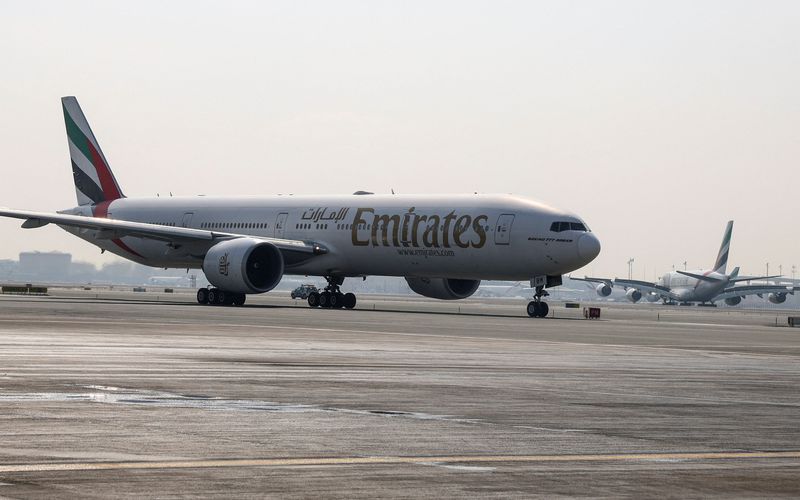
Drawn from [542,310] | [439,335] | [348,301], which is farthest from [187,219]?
[439,335]

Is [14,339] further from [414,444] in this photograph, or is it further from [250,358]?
[414,444]

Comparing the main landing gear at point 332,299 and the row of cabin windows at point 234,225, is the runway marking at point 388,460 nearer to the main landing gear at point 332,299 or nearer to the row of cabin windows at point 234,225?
the main landing gear at point 332,299

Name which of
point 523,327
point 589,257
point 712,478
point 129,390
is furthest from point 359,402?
point 589,257

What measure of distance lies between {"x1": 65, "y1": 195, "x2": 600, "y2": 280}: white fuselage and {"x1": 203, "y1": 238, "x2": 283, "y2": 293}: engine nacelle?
3766 millimetres

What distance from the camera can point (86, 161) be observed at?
69.9 meters

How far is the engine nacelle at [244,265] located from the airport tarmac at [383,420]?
87.1 feet

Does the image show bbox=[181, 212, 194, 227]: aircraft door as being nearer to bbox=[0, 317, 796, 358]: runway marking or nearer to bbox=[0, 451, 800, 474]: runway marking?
bbox=[0, 317, 796, 358]: runway marking

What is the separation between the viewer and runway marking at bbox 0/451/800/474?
1005cm

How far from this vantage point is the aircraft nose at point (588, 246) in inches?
2094

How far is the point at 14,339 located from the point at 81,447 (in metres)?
16.0

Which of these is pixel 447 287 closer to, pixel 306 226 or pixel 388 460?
pixel 306 226

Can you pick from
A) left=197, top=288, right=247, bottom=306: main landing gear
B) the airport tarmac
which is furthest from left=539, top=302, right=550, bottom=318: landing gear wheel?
the airport tarmac

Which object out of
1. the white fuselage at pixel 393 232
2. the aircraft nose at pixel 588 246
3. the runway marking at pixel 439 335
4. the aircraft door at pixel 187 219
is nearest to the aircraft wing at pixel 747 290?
the aircraft door at pixel 187 219

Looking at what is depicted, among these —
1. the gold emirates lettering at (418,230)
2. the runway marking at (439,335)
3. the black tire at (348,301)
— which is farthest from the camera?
the black tire at (348,301)
